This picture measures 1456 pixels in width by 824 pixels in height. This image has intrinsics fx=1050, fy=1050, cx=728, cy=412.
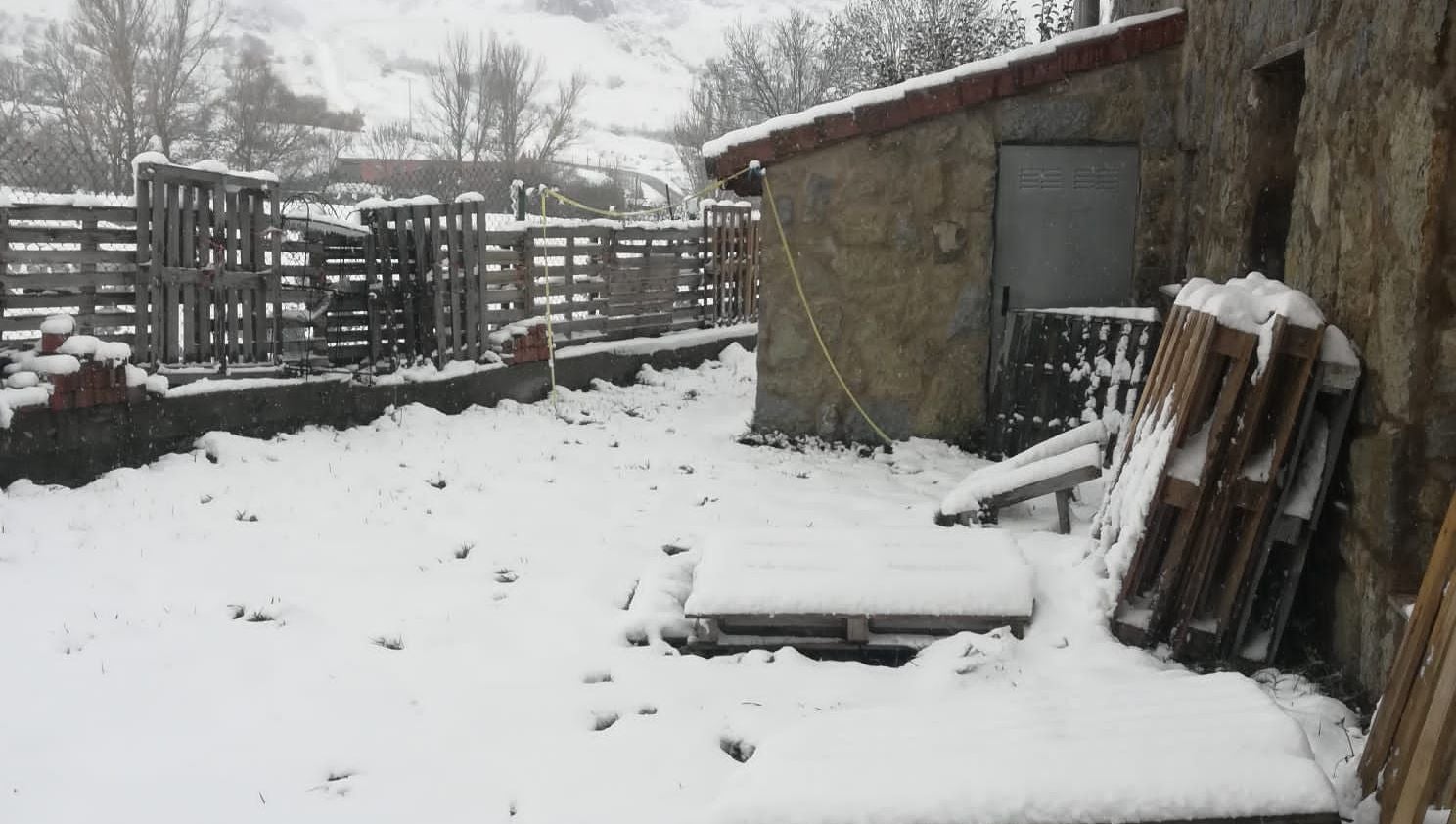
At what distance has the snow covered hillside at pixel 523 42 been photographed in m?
87.1

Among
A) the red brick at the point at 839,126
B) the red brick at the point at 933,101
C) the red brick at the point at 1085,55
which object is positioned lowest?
the red brick at the point at 839,126

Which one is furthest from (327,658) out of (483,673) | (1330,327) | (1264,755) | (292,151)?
(292,151)

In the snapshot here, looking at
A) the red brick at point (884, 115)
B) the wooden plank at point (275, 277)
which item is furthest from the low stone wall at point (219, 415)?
the red brick at point (884, 115)

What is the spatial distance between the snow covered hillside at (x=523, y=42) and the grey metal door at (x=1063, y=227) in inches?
2311

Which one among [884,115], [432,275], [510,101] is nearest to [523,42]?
[510,101]

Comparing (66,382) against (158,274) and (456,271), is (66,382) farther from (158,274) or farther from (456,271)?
(456,271)

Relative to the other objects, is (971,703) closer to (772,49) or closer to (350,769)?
(350,769)

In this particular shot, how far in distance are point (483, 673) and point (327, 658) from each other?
0.64 metres

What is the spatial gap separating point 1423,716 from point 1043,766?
0.91 m

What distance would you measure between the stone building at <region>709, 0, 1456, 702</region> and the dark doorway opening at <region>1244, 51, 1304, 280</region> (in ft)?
0.04

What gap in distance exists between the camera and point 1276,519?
3.93 meters

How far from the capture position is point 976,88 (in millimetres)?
7449

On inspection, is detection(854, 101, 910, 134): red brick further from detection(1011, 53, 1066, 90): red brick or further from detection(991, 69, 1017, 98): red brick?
detection(1011, 53, 1066, 90): red brick

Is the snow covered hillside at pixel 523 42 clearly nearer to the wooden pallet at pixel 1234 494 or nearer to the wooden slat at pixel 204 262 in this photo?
the wooden slat at pixel 204 262
